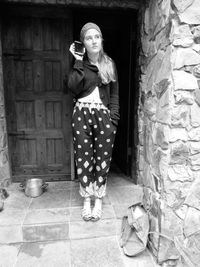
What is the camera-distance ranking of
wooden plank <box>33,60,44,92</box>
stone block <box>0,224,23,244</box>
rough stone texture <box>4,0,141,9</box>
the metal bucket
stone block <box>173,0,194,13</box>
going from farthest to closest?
wooden plank <box>33,60,44,92</box> → the metal bucket → rough stone texture <box>4,0,141,9</box> → stone block <box>0,224,23,244</box> → stone block <box>173,0,194,13</box>

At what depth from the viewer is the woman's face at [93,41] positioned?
1582 mm

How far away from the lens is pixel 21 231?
5.46 feet

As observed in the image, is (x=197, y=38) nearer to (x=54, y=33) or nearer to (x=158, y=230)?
(x=158, y=230)

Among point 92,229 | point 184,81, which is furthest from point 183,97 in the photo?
point 92,229

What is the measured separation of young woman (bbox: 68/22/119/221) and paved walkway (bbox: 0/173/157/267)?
0.13m

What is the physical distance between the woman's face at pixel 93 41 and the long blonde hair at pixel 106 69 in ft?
0.34

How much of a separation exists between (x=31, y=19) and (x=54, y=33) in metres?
0.24

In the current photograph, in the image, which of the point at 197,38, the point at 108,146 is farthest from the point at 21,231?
the point at 197,38

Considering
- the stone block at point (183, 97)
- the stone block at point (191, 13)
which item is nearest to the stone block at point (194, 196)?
the stone block at point (183, 97)

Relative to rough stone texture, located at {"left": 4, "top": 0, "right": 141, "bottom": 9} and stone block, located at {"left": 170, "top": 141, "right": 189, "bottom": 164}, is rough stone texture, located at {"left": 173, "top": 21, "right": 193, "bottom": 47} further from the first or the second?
rough stone texture, located at {"left": 4, "top": 0, "right": 141, "bottom": 9}

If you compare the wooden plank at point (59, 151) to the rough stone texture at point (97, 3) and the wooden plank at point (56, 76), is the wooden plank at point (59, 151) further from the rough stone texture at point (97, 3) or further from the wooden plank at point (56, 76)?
the rough stone texture at point (97, 3)

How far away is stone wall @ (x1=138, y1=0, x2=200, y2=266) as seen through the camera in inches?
51.6

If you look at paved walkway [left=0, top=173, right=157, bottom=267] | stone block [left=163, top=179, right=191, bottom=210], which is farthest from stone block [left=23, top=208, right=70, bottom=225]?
stone block [left=163, top=179, right=191, bottom=210]

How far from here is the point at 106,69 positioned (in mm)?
1700
